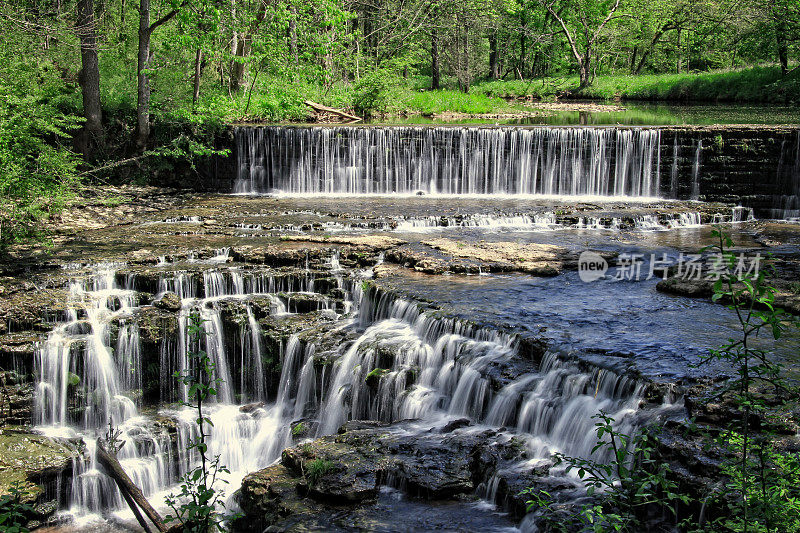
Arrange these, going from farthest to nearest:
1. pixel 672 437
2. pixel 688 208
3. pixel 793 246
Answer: pixel 688 208 → pixel 793 246 → pixel 672 437

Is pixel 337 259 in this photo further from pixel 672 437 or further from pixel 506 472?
pixel 672 437

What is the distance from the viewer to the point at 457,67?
44.9 meters

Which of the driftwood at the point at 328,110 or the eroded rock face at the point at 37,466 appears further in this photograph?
the driftwood at the point at 328,110

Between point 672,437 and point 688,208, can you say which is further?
point 688,208

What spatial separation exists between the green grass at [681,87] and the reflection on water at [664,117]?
145 cm

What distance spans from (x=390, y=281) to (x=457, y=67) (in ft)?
117

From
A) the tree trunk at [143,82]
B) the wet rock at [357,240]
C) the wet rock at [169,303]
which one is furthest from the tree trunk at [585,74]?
the wet rock at [169,303]

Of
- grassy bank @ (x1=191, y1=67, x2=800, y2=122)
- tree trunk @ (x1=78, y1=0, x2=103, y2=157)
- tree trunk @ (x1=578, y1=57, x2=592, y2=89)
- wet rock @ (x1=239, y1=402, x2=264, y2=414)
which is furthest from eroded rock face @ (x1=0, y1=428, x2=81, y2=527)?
tree trunk @ (x1=578, y1=57, x2=592, y2=89)

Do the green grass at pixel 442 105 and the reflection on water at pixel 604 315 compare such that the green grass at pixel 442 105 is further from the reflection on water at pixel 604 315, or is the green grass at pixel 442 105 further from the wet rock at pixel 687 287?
the wet rock at pixel 687 287

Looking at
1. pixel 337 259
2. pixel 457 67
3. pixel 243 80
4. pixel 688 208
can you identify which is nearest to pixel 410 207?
pixel 337 259

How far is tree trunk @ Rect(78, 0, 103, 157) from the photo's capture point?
1856 cm

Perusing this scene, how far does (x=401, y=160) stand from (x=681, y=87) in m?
24.9

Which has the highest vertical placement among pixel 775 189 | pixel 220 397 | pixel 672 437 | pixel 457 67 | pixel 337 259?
pixel 457 67

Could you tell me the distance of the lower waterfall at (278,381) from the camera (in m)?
8.32
